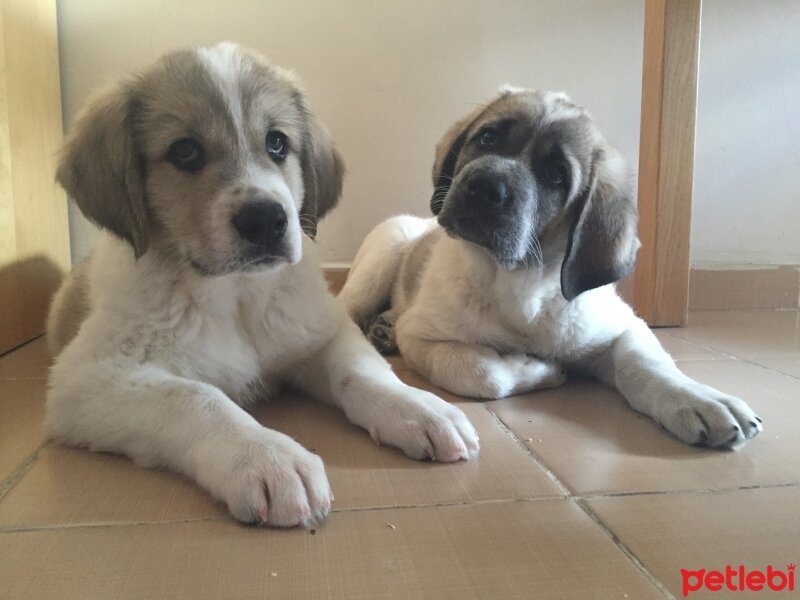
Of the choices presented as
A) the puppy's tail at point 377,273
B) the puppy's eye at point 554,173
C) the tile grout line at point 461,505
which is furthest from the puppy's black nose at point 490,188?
the puppy's tail at point 377,273

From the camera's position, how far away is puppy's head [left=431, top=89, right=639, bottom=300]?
1910 mm

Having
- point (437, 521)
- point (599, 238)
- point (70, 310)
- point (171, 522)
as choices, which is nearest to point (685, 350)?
point (599, 238)

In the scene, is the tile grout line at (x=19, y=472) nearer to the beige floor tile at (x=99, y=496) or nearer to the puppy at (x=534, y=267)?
the beige floor tile at (x=99, y=496)

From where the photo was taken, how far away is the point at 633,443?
1641 millimetres

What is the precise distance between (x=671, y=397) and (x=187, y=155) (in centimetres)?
137

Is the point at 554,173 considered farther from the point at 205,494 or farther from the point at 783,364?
the point at 205,494

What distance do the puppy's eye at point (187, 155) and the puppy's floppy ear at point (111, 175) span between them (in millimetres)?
97

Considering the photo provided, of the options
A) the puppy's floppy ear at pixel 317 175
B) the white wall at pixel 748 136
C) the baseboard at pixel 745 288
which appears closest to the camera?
the puppy's floppy ear at pixel 317 175

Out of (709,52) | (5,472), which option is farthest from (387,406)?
(709,52)

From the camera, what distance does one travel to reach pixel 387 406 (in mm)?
1568

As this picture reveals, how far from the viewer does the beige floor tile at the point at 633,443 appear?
1.42 meters

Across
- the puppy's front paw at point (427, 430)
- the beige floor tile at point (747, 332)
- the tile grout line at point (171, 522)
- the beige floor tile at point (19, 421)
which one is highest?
the puppy's front paw at point (427, 430)

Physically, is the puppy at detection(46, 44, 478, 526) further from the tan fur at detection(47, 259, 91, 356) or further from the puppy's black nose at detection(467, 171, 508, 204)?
the puppy's black nose at detection(467, 171, 508, 204)

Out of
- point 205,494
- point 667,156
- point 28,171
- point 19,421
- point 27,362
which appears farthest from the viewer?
point 667,156
